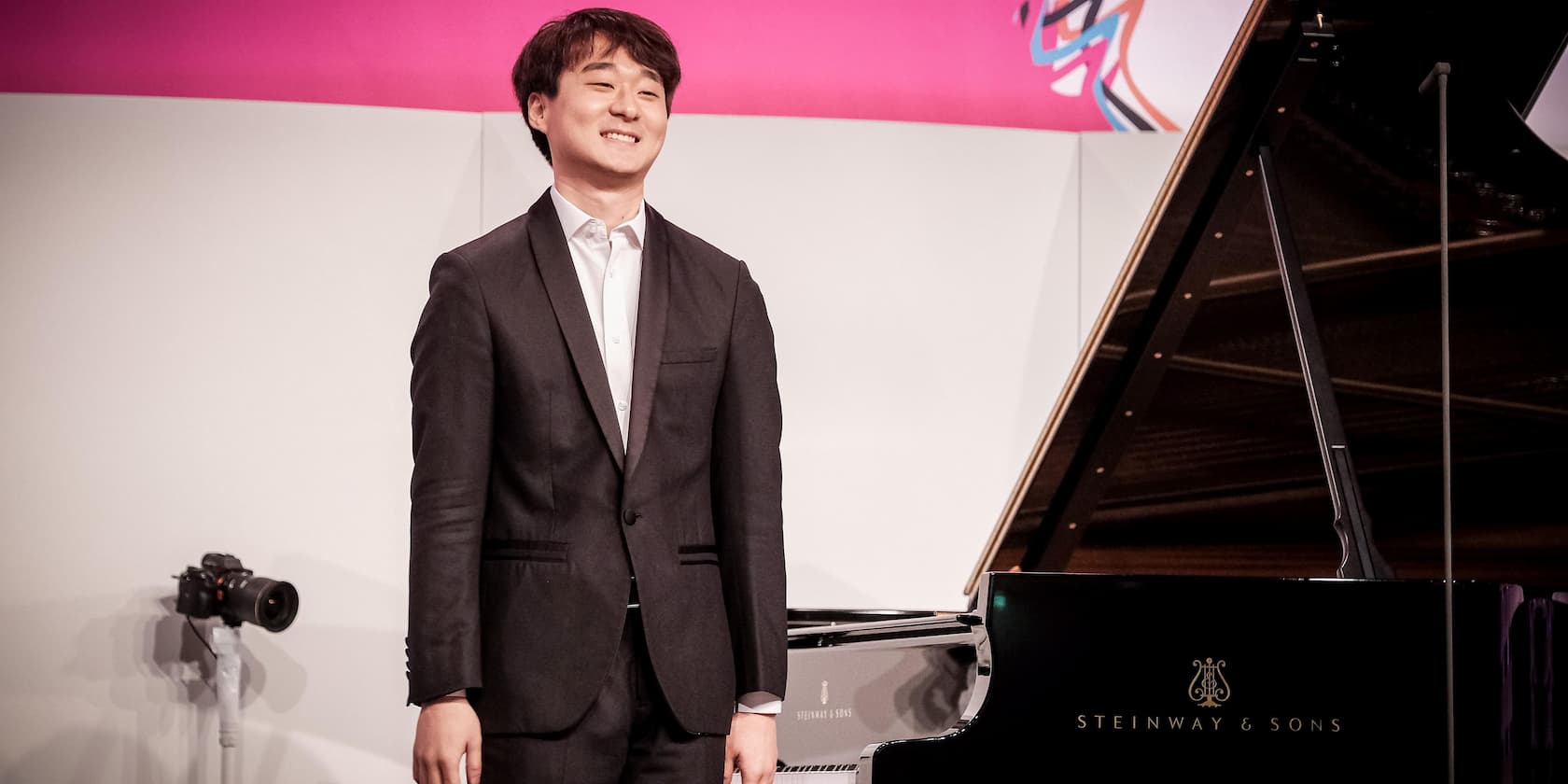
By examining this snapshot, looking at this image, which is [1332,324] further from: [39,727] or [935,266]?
[39,727]

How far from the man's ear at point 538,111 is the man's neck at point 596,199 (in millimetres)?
88

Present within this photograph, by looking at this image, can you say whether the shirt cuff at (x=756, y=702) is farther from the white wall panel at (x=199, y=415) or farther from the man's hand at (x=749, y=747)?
the white wall panel at (x=199, y=415)

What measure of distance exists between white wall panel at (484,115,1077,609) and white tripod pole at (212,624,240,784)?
1.51 metres

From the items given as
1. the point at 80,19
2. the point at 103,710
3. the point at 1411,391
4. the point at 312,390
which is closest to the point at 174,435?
the point at 312,390

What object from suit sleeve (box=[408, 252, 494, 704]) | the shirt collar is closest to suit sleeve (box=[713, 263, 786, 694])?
the shirt collar

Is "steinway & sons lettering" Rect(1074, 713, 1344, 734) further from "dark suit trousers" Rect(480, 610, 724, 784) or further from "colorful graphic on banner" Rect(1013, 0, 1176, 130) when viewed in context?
"colorful graphic on banner" Rect(1013, 0, 1176, 130)

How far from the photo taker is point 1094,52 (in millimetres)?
3727

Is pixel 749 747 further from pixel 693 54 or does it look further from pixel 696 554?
pixel 693 54

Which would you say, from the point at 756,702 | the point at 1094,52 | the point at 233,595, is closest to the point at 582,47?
the point at 756,702

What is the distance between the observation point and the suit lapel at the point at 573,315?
47.5 inches

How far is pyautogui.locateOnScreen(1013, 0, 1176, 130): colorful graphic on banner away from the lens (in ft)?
12.1

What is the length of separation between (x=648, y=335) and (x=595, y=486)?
0.53 ft

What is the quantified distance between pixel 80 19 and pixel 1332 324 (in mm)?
3360

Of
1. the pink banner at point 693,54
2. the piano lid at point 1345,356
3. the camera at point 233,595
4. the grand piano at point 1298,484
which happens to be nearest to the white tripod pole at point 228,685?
the camera at point 233,595
